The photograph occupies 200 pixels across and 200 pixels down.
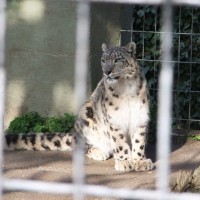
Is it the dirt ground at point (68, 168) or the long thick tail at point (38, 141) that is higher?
the long thick tail at point (38, 141)

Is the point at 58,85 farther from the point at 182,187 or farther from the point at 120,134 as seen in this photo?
the point at 182,187

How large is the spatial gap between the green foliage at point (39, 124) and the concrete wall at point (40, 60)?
69mm

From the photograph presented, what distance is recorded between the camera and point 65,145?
18.1 feet

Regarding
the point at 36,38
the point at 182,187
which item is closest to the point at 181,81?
the point at 36,38

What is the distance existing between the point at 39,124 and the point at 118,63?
3.89ft

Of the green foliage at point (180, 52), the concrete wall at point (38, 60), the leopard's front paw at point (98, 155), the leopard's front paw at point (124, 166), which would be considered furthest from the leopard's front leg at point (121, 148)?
the green foliage at point (180, 52)

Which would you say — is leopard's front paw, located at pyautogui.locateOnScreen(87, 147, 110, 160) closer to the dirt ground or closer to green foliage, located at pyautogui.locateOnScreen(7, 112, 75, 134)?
the dirt ground

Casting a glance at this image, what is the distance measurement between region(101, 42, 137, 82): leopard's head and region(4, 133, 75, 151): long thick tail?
0.76 m

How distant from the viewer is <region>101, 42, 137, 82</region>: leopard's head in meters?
4.95

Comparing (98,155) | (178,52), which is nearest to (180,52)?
(178,52)

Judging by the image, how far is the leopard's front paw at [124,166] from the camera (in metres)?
4.95

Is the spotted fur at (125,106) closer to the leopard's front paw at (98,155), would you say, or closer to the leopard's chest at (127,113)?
the leopard's chest at (127,113)

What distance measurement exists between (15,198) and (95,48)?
2304mm

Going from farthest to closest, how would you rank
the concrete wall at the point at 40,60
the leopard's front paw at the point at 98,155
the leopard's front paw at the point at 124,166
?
the concrete wall at the point at 40,60 → the leopard's front paw at the point at 98,155 → the leopard's front paw at the point at 124,166
